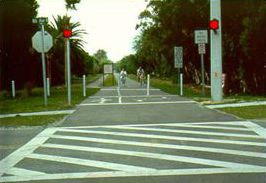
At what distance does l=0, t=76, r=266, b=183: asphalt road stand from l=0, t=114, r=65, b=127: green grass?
731 mm

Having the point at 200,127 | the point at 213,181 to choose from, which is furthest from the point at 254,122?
the point at 213,181

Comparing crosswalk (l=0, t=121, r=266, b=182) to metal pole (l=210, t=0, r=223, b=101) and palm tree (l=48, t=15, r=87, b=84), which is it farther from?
palm tree (l=48, t=15, r=87, b=84)

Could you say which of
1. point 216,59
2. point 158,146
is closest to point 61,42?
point 216,59

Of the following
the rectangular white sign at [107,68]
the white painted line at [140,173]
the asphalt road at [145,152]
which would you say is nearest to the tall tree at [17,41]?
the asphalt road at [145,152]

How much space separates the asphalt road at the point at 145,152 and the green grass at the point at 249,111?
670 millimetres

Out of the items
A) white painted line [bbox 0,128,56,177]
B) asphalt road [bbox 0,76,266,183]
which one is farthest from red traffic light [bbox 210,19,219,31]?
white painted line [bbox 0,128,56,177]

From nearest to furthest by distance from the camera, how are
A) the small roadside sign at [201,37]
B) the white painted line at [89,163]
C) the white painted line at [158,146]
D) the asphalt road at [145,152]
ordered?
the asphalt road at [145,152], the white painted line at [89,163], the white painted line at [158,146], the small roadside sign at [201,37]

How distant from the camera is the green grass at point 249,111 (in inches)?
642

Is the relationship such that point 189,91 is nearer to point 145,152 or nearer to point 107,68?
point 145,152

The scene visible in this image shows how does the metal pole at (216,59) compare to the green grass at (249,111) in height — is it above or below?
above

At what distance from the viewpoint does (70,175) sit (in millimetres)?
8281

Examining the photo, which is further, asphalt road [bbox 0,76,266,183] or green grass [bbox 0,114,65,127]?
green grass [bbox 0,114,65,127]

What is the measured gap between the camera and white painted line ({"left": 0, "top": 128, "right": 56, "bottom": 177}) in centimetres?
933

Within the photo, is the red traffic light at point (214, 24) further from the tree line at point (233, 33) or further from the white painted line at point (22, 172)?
the white painted line at point (22, 172)
